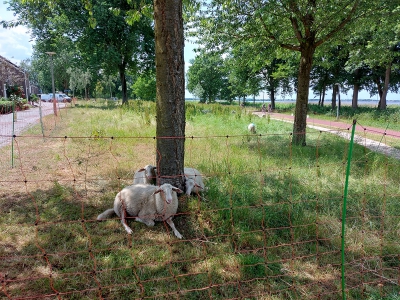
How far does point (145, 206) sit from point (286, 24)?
26.2 feet

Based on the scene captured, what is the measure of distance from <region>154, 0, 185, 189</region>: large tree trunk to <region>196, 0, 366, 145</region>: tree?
4144mm

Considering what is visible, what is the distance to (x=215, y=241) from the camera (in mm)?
3559

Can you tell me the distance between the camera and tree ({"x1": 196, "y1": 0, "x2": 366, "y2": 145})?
7.25 metres

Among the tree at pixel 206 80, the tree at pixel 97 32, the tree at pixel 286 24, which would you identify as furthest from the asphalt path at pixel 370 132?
the tree at pixel 206 80

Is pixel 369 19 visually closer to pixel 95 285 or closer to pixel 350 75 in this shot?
pixel 95 285

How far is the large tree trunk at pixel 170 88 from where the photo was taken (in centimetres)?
365

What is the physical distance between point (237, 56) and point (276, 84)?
31.0 metres

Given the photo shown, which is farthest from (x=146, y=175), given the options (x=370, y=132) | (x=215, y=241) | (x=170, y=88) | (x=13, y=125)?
(x=370, y=132)

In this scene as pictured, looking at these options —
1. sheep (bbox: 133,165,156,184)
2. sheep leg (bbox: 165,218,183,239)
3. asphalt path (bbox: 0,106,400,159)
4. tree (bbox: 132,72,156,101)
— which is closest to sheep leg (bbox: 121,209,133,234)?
sheep leg (bbox: 165,218,183,239)

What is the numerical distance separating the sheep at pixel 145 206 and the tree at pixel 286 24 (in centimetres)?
491

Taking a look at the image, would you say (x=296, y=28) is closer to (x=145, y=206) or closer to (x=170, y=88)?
(x=170, y=88)

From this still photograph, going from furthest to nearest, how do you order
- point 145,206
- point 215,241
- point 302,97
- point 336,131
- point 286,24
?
point 336,131
point 302,97
point 286,24
point 145,206
point 215,241

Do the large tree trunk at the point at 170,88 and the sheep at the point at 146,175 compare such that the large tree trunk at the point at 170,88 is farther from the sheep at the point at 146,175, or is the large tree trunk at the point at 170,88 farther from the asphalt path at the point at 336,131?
the asphalt path at the point at 336,131

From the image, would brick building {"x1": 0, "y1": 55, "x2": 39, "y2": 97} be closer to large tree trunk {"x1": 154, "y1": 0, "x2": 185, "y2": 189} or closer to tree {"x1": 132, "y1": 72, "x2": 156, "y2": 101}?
tree {"x1": 132, "y1": 72, "x2": 156, "y2": 101}
